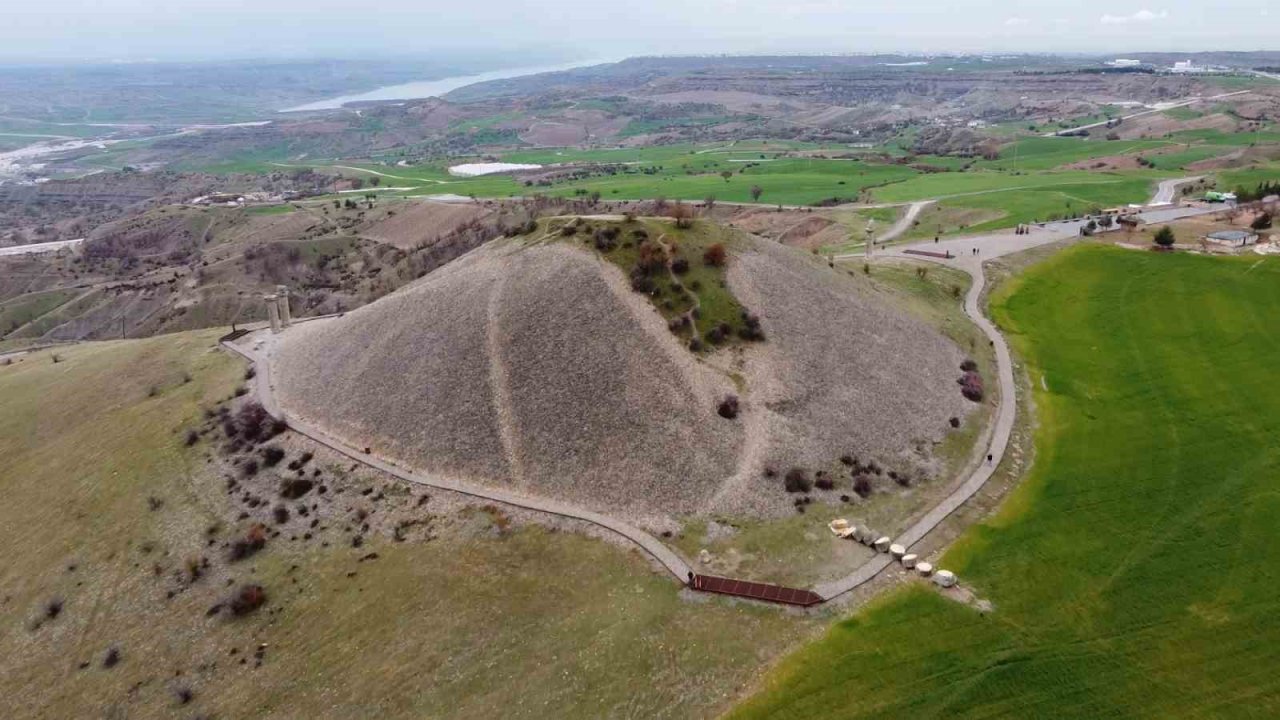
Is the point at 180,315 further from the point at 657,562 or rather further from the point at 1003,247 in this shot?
the point at 1003,247

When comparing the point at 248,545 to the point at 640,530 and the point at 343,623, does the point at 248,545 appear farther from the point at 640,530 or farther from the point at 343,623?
the point at 640,530

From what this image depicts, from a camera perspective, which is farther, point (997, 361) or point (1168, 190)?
point (1168, 190)

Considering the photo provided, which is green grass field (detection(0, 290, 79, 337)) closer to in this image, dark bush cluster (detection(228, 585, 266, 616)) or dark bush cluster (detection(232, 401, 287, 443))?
dark bush cluster (detection(232, 401, 287, 443))

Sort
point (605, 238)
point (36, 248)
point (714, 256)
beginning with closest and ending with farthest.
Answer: point (714, 256) → point (605, 238) → point (36, 248)

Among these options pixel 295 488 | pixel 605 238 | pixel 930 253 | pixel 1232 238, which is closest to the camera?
pixel 295 488

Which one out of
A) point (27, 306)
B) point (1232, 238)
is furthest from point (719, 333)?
point (27, 306)

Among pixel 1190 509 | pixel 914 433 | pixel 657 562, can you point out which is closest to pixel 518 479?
pixel 657 562

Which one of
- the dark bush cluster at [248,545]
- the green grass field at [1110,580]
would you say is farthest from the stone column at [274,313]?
the green grass field at [1110,580]

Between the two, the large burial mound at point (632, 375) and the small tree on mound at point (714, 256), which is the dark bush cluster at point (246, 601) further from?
the small tree on mound at point (714, 256)
